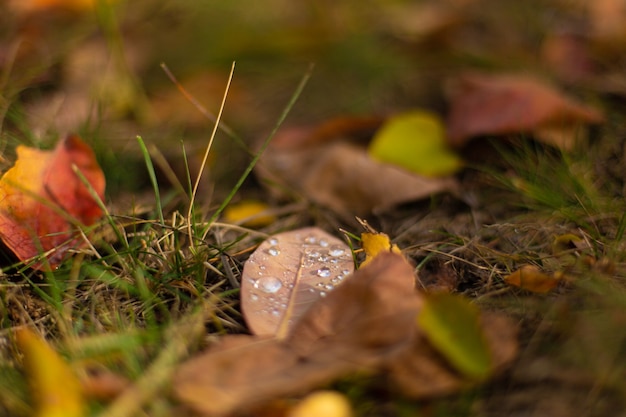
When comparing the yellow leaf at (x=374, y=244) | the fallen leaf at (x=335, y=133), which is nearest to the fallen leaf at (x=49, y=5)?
the fallen leaf at (x=335, y=133)

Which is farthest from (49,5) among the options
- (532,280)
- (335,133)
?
(532,280)

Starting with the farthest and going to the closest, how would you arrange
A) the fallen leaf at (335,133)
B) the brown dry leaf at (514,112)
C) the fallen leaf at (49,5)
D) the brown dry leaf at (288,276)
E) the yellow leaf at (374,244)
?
1. the fallen leaf at (49,5)
2. the fallen leaf at (335,133)
3. the brown dry leaf at (514,112)
4. the yellow leaf at (374,244)
5. the brown dry leaf at (288,276)

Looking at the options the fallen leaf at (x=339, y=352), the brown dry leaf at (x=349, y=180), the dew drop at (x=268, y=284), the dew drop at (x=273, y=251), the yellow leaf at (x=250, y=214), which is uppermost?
the fallen leaf at (x=339, y=352)

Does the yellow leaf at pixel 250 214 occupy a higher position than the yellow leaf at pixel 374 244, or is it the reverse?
the yellow leaf at pixel 374 244

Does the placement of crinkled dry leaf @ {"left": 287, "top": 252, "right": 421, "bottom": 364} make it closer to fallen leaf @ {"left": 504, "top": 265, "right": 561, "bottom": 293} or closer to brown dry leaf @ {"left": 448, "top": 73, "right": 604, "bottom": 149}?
fallen leaf @ {"left": 504, "top": 265, "right": 561, "bottom": 293}

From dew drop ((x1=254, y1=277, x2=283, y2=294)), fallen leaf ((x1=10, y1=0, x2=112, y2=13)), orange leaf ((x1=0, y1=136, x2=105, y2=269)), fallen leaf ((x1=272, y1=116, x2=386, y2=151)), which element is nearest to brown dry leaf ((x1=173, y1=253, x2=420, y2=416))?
dew drop ((x1=254, y1=277, x2=283, y2=294))

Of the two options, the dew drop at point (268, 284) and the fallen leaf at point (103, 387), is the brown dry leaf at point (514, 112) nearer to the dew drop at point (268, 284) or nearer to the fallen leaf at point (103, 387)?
the dew drop at point (268, 284)

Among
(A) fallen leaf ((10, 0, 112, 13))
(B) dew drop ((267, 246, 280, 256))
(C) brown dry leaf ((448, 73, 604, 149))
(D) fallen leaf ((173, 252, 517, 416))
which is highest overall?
(A) fallen leaf ((10, 0, 112, 13))
